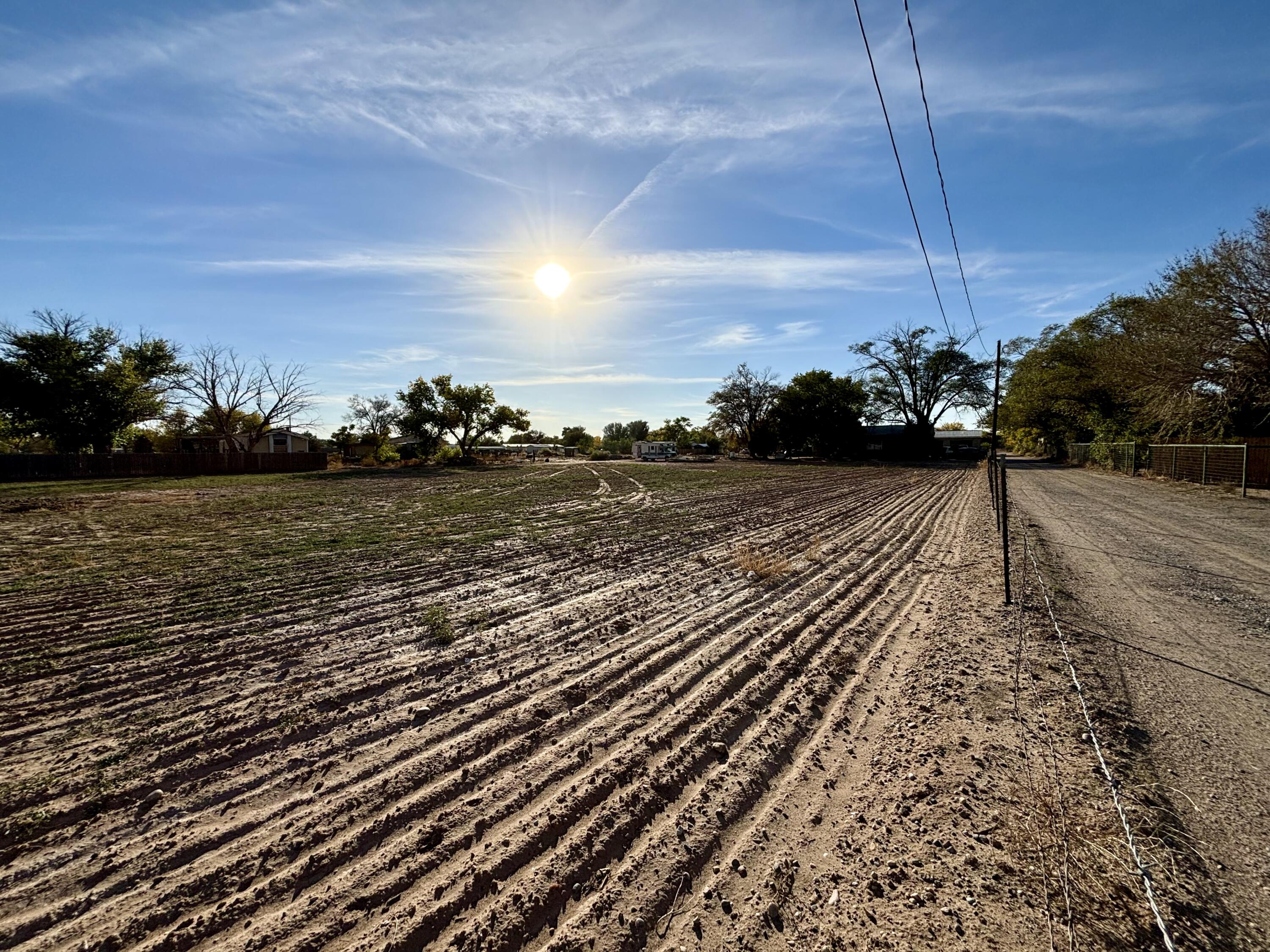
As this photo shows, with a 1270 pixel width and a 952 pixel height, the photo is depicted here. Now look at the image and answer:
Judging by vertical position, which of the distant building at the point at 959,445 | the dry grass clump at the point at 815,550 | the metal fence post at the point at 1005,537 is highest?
the distant building at the point at 959,445

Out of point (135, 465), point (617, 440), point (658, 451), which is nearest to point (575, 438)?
point (617, 440)

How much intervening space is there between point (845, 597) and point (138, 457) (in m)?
40.6

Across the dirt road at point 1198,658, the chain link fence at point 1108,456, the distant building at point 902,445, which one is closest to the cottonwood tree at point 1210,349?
the chain link fence at point 1108,456

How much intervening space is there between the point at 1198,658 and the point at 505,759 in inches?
233

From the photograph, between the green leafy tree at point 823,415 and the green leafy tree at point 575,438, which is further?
the green leafy tree at point 575,438

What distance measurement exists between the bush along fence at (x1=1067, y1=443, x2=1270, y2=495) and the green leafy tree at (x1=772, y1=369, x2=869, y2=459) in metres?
21.9

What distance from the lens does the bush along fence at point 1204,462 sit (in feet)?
55.8

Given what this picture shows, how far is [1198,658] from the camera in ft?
15.3

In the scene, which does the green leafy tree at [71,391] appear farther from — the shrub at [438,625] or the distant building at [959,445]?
the distant building at [959,445]

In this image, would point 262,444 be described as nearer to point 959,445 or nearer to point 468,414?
point 468,414

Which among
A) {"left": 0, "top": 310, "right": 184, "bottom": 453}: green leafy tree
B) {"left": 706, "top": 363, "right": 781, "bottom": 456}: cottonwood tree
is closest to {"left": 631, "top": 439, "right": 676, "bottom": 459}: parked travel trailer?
{"left": 706, "top": 363, "right": 781, "bottom": 456}: cottonwood tree

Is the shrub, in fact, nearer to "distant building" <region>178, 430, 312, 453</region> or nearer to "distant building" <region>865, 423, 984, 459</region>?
"distant building" <region>178, 430, 312, 453</region>

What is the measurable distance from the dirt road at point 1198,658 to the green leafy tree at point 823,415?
3689 centimetres

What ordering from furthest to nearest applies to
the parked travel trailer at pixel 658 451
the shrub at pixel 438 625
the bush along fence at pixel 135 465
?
the parked travel trailer at pixel 658 451 → the bush along fence at pixel 135 465 → the shrub at pixel 438 625
